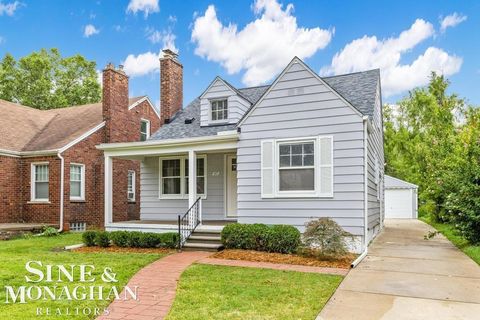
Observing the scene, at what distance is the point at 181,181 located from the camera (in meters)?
13.4

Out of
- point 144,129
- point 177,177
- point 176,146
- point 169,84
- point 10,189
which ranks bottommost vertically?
point 10,189

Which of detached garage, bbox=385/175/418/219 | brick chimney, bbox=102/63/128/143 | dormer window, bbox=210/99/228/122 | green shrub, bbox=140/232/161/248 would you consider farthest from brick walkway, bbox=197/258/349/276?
detached garage, bbox=385/175/418/219

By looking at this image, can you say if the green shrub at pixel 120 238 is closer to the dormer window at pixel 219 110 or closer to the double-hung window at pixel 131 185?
the dormer window at pixel 219 110

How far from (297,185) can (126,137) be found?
33.6 ft

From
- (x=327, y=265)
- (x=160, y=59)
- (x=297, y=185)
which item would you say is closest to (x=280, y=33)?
(x=160, y=59)

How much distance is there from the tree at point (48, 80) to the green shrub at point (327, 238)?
26.2 metres

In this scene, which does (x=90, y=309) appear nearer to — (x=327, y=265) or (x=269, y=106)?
(x=327, y=265)

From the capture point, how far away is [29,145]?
16.2m

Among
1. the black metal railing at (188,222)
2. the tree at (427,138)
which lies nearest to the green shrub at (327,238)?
the black metal railing at (188,222)

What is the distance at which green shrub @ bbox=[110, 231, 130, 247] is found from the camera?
1066 centimetres

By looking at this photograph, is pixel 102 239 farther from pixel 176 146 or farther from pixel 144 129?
pixel 144 129

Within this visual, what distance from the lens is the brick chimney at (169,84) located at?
15297 mm

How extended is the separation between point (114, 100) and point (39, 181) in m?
4.30

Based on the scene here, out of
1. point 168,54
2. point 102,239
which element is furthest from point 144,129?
point 102,239
